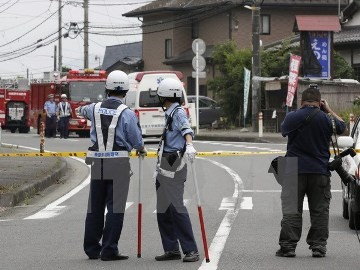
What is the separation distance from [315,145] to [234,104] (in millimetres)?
35906

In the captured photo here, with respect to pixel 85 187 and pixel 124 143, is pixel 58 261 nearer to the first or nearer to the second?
pixel 124 143

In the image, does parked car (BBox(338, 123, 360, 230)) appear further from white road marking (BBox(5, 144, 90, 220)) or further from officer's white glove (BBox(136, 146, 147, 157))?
white road marking (BBox(5, 144, 90, 220))

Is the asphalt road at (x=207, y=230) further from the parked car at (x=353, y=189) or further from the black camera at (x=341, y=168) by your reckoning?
the black camera at (x=341, y=168)

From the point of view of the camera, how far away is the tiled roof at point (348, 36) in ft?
151

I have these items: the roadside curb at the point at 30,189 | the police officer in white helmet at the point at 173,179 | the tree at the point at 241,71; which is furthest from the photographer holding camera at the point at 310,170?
the tree at the point at 241,71

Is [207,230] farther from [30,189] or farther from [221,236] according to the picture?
[30,189]

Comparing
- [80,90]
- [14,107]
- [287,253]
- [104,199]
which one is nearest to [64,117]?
[80,90]

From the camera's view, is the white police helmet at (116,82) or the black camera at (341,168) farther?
the white police helmet at (116,82)

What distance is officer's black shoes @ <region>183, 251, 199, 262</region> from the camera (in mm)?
10383

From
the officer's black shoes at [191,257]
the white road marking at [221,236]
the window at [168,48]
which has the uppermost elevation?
the window at [168,48]

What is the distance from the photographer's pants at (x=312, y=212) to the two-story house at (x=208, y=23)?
5094cm

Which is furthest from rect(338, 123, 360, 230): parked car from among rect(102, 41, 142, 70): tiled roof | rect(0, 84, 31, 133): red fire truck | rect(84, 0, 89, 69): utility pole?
rect(102, 41, 142, 70): tiled roof

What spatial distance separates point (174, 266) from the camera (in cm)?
1020

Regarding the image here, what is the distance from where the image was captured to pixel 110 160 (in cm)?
1082
